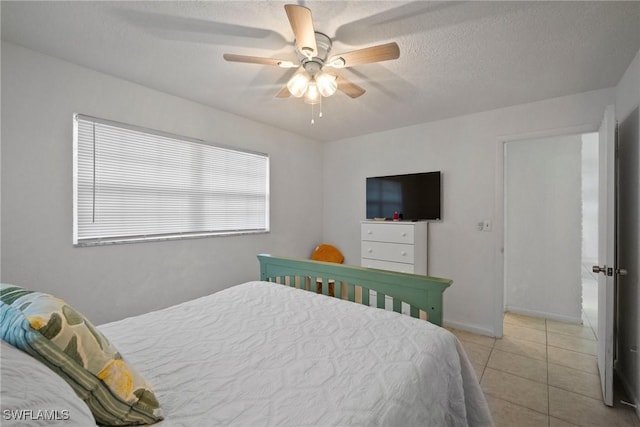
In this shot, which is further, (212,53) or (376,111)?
(376,111)

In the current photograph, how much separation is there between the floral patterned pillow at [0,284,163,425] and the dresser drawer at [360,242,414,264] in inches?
109

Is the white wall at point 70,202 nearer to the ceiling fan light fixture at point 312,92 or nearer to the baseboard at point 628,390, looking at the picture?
the ceiling fan light fixture at point 312,92

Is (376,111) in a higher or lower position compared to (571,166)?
higher

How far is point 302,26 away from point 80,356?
154cm

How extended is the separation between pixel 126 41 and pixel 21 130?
3.18 feet

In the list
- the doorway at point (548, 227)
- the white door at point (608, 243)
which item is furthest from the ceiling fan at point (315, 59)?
the doorway at point (548, 227)

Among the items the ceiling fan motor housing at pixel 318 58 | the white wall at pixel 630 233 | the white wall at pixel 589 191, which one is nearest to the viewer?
the ceiling fan motor housing at pixel 318 58

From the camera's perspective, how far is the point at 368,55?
61.1 inches

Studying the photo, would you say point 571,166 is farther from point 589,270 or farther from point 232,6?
point 232,6

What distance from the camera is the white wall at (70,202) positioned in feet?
6.18

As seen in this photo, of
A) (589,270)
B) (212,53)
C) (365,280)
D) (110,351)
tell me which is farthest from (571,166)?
(110,351)

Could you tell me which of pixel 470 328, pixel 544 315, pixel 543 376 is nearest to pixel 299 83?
pixel 543 376

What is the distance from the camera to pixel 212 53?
1952mm

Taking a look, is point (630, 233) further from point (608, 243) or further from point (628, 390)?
point (628, 390)
